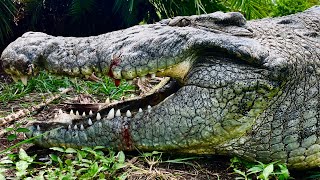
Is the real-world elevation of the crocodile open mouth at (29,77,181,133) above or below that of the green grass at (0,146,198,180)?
above

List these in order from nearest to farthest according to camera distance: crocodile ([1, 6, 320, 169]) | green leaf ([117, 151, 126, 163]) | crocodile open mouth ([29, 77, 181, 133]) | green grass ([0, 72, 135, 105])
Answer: green leaf ([117, 151, 126, 163])
crocodile ([1, 6, 320, 169])
crocodile open mouth ([29, 77, 181, 133])
green grass ([0, 72, 135, 105])

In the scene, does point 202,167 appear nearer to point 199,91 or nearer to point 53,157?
point 199,91

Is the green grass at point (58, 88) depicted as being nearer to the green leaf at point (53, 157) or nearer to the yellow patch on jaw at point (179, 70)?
the yellow patch on jaw at point (179, 70)

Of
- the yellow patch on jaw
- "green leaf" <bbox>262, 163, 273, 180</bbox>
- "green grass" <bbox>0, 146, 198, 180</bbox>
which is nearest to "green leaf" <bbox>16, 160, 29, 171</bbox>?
"green grass" <bbox>0, 146, 198, 180</bbox>

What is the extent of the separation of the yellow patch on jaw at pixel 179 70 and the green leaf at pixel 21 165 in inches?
35.9

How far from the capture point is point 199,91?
283 centimetres

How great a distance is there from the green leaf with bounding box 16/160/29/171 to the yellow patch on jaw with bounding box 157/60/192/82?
2.99 feet

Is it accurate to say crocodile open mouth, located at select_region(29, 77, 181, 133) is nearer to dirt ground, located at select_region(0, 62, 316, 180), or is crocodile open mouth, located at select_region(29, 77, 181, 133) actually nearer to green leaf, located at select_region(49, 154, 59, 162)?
dirt ground, located at select_region(0, 62, 316, 180)

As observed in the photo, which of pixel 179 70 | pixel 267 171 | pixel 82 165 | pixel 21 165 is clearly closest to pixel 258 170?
pixel 267 171

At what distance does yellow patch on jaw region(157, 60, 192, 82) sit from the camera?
287cm

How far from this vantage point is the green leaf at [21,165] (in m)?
2.52

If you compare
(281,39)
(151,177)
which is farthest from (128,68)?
(281,39)

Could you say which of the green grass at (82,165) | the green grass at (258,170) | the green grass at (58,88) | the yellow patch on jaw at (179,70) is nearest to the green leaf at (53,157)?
the green grass at (82,165)

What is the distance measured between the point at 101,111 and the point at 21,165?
2.39ft
